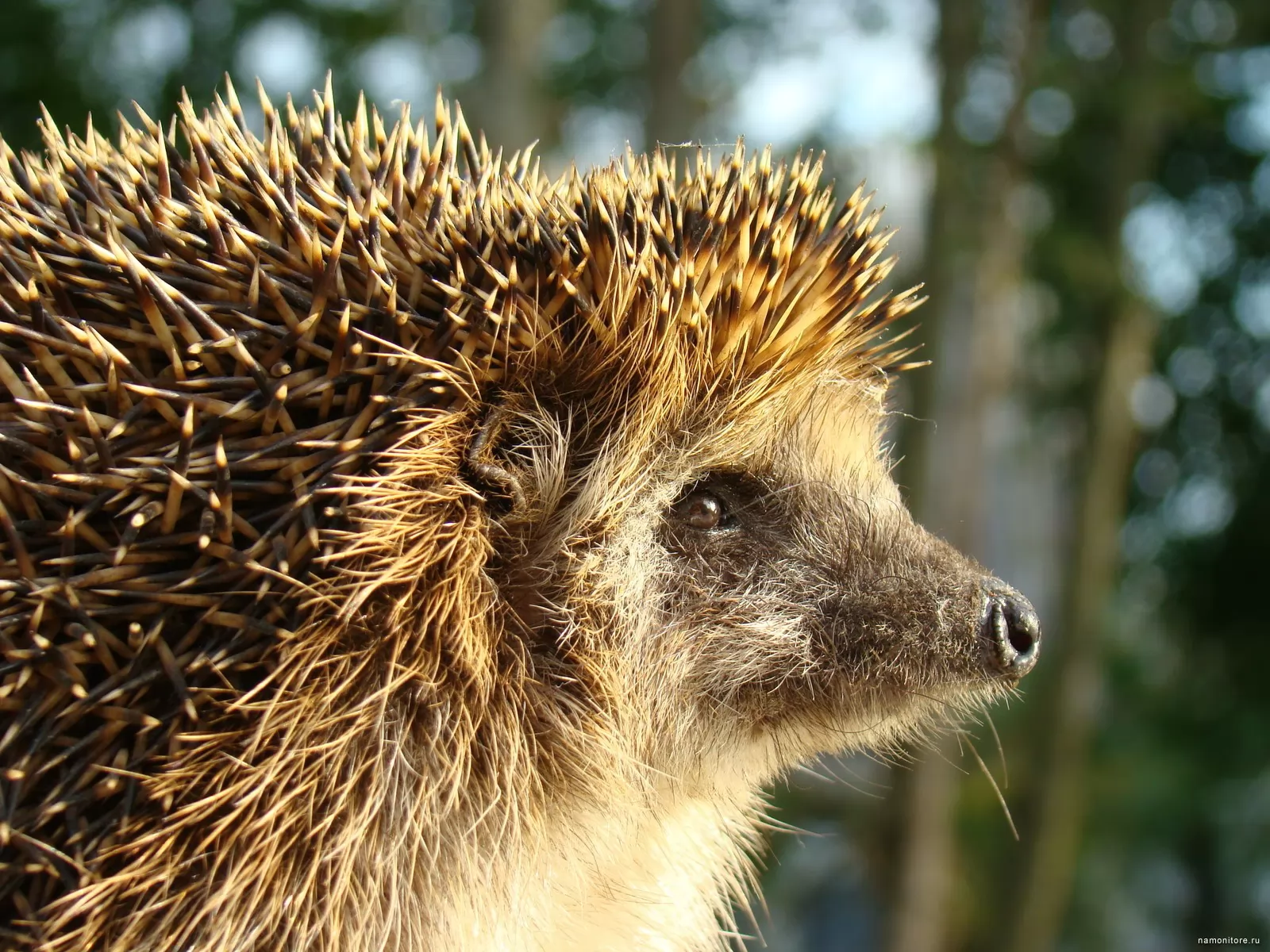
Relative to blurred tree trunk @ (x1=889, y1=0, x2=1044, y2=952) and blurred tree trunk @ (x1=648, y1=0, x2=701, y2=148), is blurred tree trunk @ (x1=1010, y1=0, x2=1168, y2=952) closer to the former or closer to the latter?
blurred tree trunk @ (x1=889, y1=0, x2=1044, y2=952)

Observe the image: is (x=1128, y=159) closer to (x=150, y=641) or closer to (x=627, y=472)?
(x=627, y=472)

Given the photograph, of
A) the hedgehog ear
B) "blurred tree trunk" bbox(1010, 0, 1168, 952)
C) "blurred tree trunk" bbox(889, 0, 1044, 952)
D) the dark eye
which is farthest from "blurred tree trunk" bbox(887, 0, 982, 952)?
the hedgehog ear

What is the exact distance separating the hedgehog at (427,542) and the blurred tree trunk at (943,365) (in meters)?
4.19

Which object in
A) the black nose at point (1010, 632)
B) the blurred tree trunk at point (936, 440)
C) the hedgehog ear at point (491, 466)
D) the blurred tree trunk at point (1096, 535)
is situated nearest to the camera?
the hedgehog ear at point (491, 466)

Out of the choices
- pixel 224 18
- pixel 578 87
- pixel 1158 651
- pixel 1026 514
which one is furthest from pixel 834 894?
pixel 1026 514

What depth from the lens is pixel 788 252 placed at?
1.87 meters

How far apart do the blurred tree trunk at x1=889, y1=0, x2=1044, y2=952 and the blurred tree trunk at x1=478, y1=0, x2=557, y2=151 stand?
2.60 meters

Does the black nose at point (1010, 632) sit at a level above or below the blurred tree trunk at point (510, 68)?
below

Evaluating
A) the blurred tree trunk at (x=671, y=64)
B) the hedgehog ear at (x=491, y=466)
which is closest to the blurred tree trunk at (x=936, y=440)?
the blurred tree trunk at (x=671, y=64)

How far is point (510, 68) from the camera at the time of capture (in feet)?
16.2

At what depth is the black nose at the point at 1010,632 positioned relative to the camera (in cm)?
186

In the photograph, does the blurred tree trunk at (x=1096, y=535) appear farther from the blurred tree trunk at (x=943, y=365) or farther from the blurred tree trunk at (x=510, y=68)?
the blurred tree trunk at (x=510, y=68)

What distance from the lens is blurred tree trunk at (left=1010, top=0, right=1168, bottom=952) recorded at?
7617 millimetres

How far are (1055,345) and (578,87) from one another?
6172 millimetres
